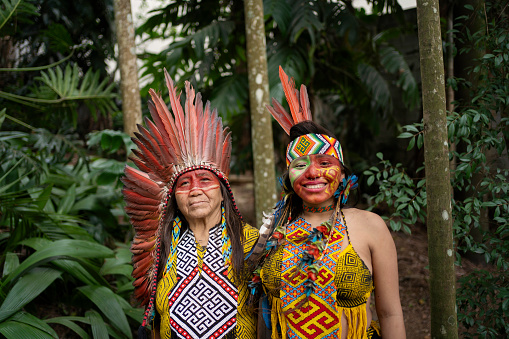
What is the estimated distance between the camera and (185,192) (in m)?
2.66

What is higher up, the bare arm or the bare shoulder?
the bare shoulder

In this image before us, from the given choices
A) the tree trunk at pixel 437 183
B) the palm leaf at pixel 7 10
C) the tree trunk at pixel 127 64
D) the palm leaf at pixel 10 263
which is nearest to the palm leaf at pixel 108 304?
the palm leaf at pixel 10 263

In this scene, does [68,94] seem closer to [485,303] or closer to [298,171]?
[298,171]

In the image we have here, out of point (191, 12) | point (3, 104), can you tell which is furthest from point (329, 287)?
point (191, 12)

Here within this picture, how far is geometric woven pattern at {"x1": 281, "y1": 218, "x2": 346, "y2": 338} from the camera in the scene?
2176 mm

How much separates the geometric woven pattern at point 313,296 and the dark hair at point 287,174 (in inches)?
11.0

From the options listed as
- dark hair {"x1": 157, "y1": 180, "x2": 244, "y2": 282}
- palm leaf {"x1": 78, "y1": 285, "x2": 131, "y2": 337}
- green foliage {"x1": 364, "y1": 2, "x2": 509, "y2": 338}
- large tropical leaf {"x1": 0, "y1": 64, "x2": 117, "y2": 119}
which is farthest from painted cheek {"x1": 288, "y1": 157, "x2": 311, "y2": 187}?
large tropical leaf {"x1": 0, "y1": 64, "x2": 117, "y2": 119}

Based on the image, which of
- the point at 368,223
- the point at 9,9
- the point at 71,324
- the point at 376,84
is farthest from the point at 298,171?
the point at 376,84

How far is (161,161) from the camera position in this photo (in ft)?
9.36

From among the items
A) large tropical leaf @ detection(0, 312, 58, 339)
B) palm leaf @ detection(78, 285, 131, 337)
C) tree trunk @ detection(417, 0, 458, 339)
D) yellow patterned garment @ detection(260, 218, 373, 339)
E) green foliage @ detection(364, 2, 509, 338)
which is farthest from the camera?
palm leaf @ detection(78, 285, 131, 337)

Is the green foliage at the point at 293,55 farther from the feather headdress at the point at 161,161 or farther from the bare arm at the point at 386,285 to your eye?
the bare arm at the point at 386,285

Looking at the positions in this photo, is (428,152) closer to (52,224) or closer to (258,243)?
(258,243)

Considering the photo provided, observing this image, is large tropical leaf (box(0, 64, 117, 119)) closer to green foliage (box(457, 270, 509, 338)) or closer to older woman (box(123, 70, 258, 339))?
older woman (box(123, 70, 258, 339))

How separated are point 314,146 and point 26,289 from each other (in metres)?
2.63
